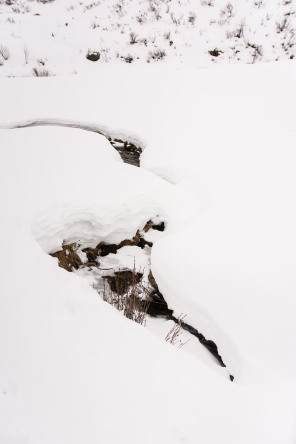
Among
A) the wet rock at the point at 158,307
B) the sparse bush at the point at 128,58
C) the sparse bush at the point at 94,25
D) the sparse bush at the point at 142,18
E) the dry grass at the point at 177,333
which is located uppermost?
the sparse bush at the point at 142,18

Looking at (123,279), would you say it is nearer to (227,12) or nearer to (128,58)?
(128,58)

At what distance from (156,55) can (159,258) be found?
6.32m

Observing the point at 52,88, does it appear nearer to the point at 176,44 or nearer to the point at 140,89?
the point at 140,89

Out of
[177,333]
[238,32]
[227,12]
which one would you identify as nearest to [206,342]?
[177,333]

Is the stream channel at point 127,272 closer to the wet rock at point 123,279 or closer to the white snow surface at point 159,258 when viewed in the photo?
the wet rock at point 123,279

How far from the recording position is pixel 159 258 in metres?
2.56

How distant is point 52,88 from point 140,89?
166 centimetres

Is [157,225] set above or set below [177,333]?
above

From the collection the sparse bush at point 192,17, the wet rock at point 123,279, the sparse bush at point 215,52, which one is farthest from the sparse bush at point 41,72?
the wet rock at point 123,279

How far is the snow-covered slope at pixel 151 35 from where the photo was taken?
682cm

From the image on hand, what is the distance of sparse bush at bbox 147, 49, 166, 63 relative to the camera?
22.8 ft

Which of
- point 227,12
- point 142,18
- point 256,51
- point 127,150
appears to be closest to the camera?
point 127,150

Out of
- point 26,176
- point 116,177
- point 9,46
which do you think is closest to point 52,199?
point 26,176

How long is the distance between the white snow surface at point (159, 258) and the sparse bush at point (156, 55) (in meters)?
2.42
